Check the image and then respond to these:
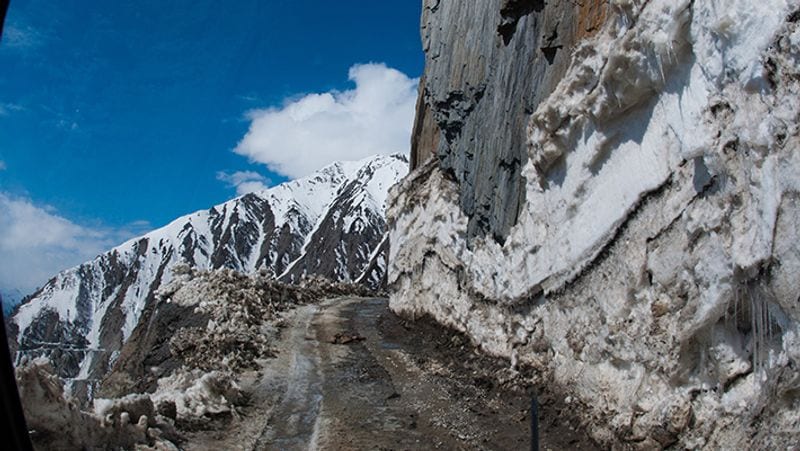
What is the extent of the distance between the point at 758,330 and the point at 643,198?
319cm

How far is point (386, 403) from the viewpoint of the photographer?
12.4 metres

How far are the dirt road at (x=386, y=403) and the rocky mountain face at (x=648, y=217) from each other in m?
0.86

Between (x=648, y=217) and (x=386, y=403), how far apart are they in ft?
21.6

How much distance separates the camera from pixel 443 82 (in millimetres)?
22547

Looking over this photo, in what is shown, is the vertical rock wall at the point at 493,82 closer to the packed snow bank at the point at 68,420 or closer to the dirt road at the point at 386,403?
the dirt road at the point at 386,403

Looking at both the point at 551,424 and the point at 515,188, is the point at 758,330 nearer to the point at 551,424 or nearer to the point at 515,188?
the point at 551,424

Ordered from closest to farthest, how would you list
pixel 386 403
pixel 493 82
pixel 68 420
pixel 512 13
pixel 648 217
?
1. pixel 68 420
2. pixel 648 217
3. pixel 386 403
4. pixel 512 13
5. pixel 493 82

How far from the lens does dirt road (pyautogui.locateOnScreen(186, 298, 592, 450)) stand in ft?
33.0

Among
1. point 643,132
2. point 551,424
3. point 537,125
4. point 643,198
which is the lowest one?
point 551,424

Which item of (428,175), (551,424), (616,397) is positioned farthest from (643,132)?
(428,175)

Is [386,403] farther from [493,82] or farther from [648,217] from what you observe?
[493,82]

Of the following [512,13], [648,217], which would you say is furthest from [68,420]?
[512,13]

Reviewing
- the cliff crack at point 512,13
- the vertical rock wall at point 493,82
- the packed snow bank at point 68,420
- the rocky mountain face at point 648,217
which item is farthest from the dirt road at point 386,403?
the cliff crack at point 512,13

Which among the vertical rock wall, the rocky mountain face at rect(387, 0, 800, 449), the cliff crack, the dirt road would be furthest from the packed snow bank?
the cliff crack
